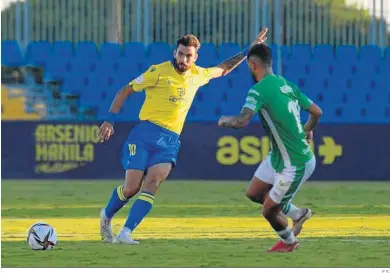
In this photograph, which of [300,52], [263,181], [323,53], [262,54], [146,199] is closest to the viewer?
[262,54]

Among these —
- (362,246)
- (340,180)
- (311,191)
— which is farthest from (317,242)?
(340,180)

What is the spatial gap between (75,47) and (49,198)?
6.31 metres

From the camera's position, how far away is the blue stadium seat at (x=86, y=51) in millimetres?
24328

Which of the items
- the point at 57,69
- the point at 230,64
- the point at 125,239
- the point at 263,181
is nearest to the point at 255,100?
the point at 263,181

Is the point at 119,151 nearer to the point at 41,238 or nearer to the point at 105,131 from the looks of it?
the point at 105,131

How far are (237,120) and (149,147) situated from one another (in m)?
2.29

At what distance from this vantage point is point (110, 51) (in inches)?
959

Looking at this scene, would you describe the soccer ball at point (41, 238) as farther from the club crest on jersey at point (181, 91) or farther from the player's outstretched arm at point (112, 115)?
the club crest on jersey at point (181, 91)

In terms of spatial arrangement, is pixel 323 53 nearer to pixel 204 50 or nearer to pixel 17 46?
pixel 204 50

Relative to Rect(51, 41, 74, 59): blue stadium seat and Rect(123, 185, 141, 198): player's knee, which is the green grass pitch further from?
Rect(51, 41, 74, 59): blue stadium seat

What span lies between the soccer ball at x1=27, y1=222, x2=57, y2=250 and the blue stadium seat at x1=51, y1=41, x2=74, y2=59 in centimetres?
1342

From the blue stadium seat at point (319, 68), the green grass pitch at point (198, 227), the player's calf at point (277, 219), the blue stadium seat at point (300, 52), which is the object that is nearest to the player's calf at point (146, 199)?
the green grass pitch at point (198, 227)
